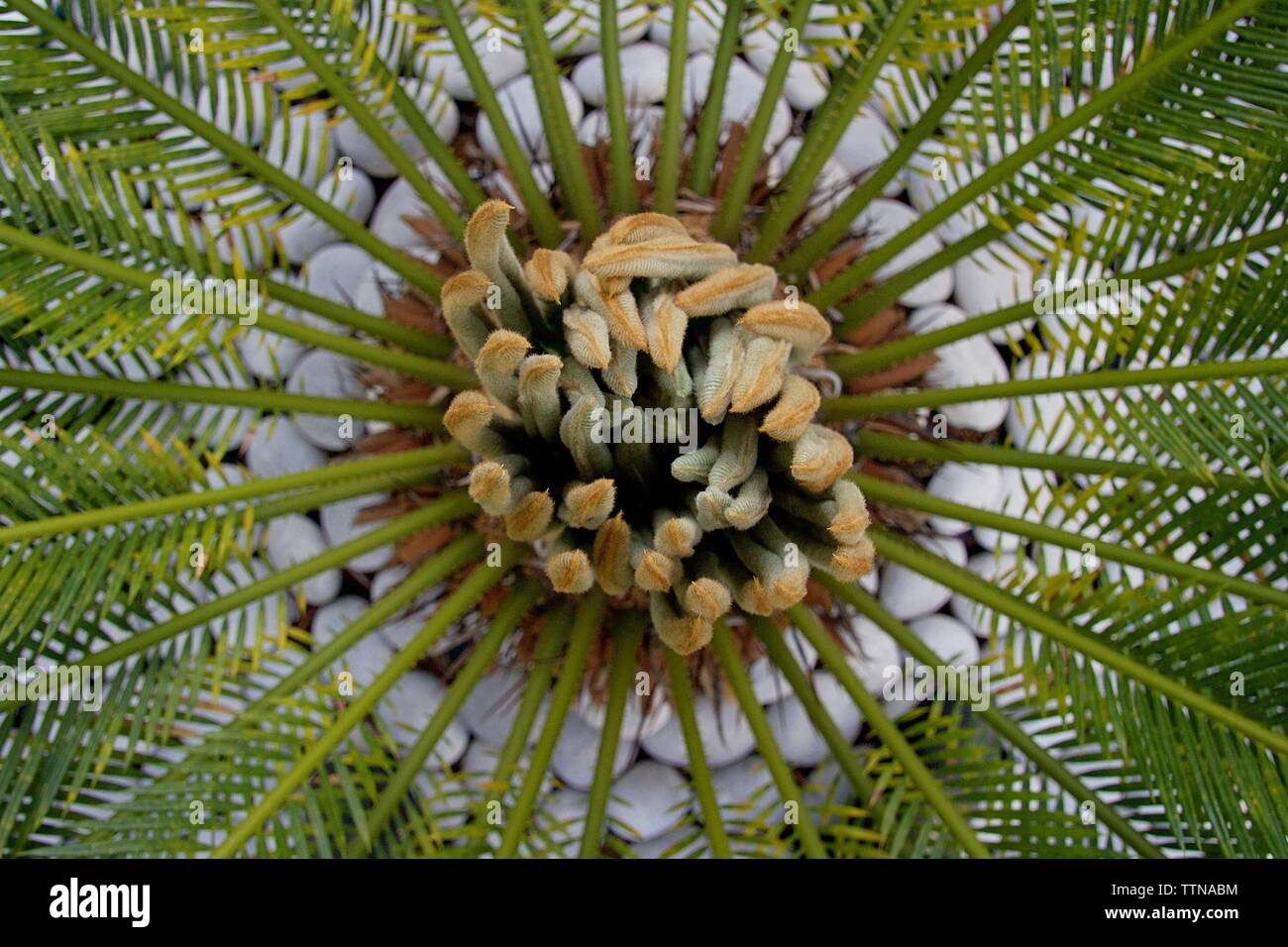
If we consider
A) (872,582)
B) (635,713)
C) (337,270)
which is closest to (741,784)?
(635,713)

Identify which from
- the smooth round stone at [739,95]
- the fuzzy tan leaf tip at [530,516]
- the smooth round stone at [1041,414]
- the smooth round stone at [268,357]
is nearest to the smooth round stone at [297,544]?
the smooth round stone at [268,357]

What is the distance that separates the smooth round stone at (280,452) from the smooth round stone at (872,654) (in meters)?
0.94

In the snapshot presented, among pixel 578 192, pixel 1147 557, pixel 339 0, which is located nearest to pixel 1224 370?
pixel 1147 557

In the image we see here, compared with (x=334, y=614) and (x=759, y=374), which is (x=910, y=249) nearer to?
(x=759, y=374)

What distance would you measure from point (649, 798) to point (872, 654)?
44cm

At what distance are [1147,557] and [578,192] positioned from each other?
87 centimetres

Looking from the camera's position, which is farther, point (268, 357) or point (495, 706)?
point (268, 357)

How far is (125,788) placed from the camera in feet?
4.55

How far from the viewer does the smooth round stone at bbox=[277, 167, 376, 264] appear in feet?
6.64

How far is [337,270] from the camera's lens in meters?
2.00

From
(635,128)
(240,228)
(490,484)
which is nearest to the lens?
(490,484)

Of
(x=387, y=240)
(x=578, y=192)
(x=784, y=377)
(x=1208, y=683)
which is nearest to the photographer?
(x=1208, y=683)

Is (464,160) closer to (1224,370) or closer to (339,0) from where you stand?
(339,0)

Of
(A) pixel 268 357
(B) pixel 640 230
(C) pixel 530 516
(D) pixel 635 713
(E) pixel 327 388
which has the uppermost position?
(A) pixel 268 357
